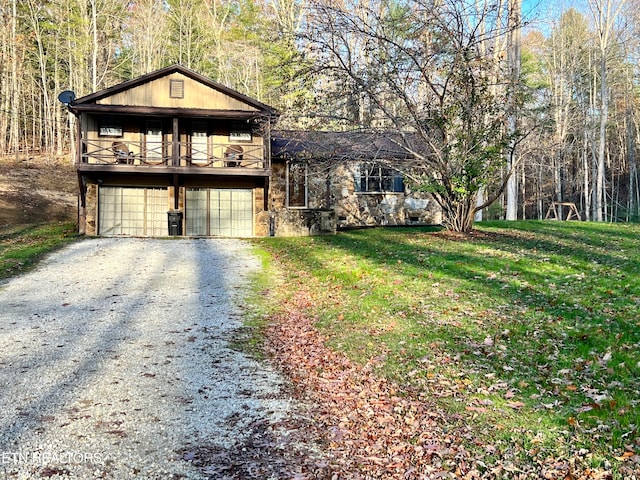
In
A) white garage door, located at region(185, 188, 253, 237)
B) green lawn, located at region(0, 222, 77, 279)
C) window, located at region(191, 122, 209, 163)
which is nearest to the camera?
green lawn, located at region(0, 222, 77, 279)

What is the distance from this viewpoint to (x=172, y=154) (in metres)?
18.2

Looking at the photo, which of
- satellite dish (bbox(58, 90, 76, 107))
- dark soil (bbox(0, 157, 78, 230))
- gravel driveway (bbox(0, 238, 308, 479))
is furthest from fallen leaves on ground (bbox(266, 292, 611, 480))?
dark soil (bbox(0, 157, 78, 230))

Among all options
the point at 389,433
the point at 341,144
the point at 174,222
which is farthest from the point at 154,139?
the point at 389,433

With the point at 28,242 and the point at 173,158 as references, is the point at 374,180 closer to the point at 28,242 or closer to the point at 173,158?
the point at 173,158

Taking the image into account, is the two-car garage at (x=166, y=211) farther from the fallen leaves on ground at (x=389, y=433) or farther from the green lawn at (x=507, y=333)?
the fallen leaves on ground at (x=389, y=433)

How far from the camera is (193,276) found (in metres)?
11.0

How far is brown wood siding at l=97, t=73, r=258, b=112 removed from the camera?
1848cm

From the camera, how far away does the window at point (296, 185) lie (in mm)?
20859

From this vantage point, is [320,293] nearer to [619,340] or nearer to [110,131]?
[619,340]

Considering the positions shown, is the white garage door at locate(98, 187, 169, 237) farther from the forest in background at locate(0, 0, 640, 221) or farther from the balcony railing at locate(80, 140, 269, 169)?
the forest in background at locate(0, 0, 640, 221)

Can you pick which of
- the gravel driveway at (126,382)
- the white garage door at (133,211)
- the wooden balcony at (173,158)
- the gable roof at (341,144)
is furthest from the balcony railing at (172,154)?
the gravel driveway at (126,382)

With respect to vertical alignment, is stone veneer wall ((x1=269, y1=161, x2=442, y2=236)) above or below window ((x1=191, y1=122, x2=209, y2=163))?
below

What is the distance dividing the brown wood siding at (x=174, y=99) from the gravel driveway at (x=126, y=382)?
415 inches

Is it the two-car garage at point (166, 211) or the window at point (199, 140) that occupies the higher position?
the window at point (199, 140)
